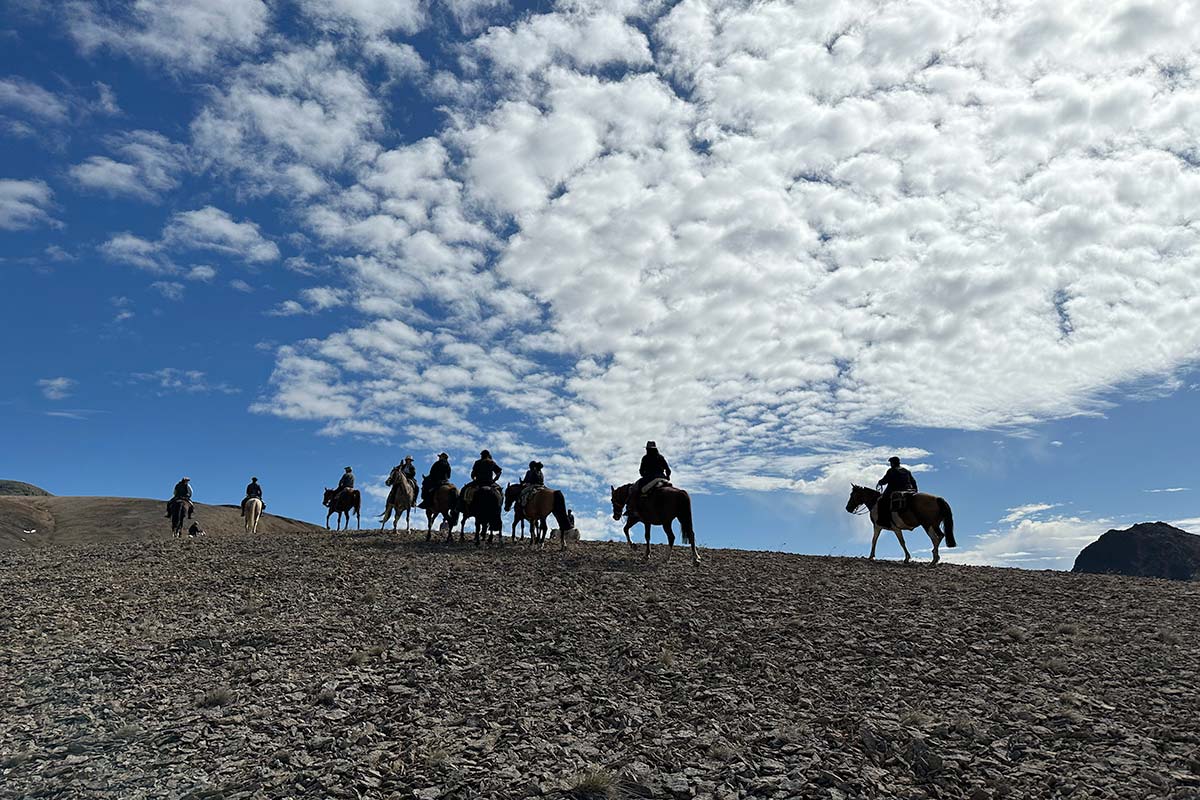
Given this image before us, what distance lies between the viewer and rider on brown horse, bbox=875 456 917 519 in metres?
24.5

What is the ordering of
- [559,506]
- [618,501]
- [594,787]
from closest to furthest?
1. [594,787]
2. [559,506]
3. [618,501]

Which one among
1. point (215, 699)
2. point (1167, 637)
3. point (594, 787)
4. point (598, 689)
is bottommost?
point (594, 787)

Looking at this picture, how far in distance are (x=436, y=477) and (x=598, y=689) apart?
1792 cm

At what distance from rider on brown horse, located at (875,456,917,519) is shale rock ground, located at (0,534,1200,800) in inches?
231

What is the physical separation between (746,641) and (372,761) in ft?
23.0

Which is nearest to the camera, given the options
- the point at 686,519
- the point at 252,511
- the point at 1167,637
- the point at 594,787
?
the point at 594,787

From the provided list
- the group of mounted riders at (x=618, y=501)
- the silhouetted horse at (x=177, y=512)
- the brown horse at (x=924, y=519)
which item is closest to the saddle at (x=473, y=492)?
the group of mounted riders at (x=618, y=501)

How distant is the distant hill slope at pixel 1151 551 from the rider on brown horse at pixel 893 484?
67.2 m

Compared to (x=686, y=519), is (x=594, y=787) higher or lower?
lower

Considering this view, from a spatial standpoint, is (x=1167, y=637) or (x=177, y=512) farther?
(x=177, y=512)

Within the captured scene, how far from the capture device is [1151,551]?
8144 cm

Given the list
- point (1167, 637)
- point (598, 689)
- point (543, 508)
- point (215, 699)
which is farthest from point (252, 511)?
point (1167, 637)

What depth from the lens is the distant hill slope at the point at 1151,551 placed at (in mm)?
78375

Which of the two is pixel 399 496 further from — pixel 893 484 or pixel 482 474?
pixel 893 484
